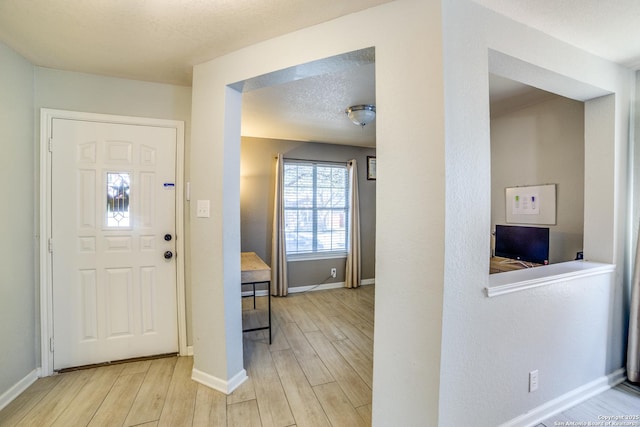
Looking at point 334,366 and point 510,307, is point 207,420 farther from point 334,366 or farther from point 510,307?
point 510,307

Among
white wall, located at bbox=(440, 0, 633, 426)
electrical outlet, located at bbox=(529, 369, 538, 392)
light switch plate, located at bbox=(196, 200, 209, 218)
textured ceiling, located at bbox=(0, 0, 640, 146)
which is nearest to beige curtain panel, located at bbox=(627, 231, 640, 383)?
white wall, located at bbox=(440, 0, 633, 426)

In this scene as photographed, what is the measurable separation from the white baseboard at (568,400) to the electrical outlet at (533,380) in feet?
0.45

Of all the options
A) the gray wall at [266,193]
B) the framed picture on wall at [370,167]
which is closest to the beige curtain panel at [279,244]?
the gray wall at [266,193]

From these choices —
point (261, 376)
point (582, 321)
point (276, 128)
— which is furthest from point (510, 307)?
point (276, 128)

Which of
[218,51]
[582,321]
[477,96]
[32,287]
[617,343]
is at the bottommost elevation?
[617,343]

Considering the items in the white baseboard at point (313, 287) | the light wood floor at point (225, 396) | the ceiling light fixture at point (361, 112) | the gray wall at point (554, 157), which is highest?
the ceiling light fixture at point (361, 112)

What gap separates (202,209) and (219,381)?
123 centimetres

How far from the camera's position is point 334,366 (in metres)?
2.19

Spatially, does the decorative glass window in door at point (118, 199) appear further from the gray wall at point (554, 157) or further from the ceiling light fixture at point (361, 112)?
the gray wall at point (554, 157)

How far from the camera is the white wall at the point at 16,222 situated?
171cm

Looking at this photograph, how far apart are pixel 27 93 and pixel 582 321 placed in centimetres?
419

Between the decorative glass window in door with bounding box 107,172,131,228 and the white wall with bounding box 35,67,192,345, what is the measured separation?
1.47ft

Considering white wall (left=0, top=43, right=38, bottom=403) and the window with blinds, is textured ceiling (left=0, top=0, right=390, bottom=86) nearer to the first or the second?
white wall (left=0, top=43, right=38, bottom=403)

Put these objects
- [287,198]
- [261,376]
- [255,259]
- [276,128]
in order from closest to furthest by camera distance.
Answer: [261,376] < [255,259] < [276,128] < [287,198]
